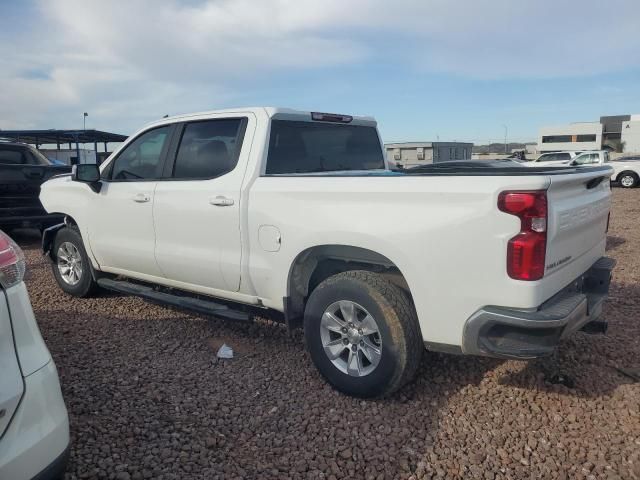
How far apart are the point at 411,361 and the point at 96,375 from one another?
2.24 m

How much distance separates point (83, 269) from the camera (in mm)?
5492

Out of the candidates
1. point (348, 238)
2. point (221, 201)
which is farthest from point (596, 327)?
point (221, 201)

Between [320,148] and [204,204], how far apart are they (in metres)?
1.14

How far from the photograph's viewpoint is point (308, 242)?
11.4 feet

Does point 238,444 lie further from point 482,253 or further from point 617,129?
point 617,129

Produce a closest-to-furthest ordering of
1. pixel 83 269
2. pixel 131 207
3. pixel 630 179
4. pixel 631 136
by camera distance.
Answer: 1. pixel 131 207
2. pixel 83 269
3. pixel 630 179
4. pixel 631 136

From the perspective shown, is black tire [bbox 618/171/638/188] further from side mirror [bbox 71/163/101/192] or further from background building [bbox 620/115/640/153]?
background building [bbox 620/115/640/153]

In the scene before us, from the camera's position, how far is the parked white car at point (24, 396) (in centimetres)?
185

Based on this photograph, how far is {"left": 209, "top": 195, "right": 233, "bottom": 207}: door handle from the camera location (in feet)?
12.7

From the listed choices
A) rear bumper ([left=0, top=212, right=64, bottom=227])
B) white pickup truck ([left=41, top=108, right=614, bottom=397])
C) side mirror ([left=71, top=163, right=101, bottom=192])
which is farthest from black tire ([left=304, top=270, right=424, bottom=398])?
rear bumper ([left=0, top=212, right=64, bottom=227])

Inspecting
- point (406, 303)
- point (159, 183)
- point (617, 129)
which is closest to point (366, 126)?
point (159, 183)

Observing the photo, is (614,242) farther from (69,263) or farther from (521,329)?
(69,263)

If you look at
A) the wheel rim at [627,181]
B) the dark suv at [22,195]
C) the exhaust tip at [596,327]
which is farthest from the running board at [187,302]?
the wheel rim at [627,181]

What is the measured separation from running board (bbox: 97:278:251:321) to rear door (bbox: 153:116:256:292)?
154 mm
